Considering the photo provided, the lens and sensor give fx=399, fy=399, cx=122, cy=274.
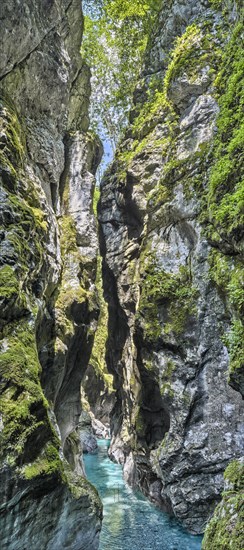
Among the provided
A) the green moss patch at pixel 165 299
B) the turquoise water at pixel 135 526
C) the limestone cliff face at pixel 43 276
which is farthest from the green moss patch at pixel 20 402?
the green moss patch at pixel 165 299

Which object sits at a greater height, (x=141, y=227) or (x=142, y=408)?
(x=141, y=227)

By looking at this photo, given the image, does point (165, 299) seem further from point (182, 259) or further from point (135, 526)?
point (135, 526)

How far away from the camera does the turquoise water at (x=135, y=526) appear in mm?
11615

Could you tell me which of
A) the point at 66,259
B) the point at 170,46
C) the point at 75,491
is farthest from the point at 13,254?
the point at 170,46

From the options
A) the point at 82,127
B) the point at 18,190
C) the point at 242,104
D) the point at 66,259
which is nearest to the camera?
the point at 18,190

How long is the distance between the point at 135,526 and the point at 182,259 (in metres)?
9.46

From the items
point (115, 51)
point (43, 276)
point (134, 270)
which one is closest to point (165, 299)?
point (134, 270)

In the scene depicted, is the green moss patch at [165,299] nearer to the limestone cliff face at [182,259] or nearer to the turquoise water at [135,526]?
the limestone cliff face at [182,259]

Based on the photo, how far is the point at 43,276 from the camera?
1033 centimetres

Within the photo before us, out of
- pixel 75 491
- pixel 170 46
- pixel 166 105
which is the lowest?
pixel 75 491

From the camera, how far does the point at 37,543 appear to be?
21.2 feet

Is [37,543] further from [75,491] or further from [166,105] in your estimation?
[166,105]

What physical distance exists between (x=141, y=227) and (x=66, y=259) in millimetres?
5944

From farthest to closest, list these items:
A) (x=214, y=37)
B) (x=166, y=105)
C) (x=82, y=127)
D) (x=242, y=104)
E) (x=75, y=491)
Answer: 1. (x=82, y=127)
2. (x=166, y=105)
3. (x=214, y=37)
4. (x=242, y=104)
5. (x=75, y=491)
